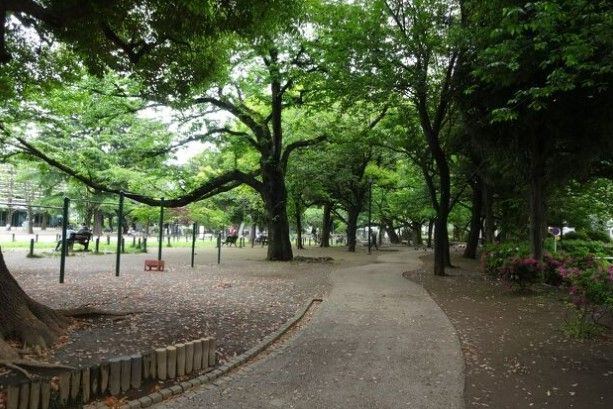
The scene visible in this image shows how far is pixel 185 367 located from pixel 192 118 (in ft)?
45.8

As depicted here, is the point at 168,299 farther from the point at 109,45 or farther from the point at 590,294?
the point at 590,294

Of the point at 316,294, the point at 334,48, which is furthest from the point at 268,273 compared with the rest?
the point at 334,48

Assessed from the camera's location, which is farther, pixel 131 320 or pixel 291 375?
pixel 131 320

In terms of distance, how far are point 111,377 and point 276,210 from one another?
49.3 feet

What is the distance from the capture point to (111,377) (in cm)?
398

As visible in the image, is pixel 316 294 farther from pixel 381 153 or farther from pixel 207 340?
pixel 381 153

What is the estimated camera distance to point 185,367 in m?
4.67

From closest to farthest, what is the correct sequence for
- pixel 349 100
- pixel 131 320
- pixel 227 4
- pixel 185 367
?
pixel 185 367 < pixel 227 4 < pixel 131 320 < pixel 349 100

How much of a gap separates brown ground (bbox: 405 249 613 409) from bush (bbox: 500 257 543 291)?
816mm

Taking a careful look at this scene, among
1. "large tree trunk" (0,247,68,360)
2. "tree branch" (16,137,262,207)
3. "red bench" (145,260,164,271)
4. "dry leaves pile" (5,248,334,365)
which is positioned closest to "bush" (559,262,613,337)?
"dry leaves pile" (5,248,334,365)

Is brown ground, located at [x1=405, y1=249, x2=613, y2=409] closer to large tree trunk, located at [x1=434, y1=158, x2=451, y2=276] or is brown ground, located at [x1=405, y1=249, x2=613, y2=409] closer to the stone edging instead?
the stone edging

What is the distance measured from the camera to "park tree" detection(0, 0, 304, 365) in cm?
553

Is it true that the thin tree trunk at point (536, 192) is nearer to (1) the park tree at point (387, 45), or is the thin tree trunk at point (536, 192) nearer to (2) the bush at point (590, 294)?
(1) the park tree at point (387, 45)

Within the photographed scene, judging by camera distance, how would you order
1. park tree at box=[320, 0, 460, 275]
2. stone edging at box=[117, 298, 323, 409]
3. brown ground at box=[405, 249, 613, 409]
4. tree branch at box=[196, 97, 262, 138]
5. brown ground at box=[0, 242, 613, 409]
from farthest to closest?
tree branch at box=[196, 97, 262, 138] → park tree at box=[320, 0, 460, 275] → brown ground at box=[0, 242, 613, 409] → brown ground at box=[405, 249, 613, 409] → stone edging at box=[117, 298, 323, 409]
